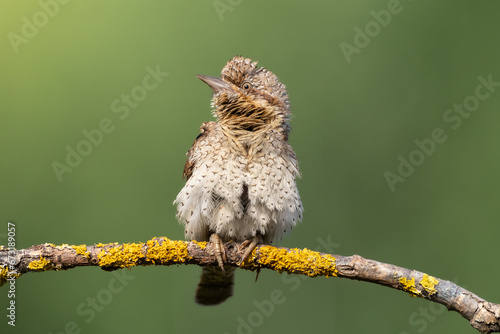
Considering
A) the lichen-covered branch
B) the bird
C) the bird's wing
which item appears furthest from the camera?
the bird's wing

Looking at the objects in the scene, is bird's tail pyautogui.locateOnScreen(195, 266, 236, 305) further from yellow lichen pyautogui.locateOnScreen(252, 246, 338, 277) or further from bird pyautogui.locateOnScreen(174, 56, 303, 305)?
yellow lichen pyautogui.locateOnScreen(252, 246, 338, 277)

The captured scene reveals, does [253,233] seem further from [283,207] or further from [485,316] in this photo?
[485,316]

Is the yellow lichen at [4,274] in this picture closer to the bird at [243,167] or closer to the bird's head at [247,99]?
the bird at [243,167]

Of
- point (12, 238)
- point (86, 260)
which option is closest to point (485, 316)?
point (86, 260)

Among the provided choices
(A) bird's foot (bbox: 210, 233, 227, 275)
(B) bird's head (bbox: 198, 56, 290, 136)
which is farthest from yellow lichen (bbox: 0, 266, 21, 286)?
(B) bird's head (bbox: 198, 56, 290, 136)

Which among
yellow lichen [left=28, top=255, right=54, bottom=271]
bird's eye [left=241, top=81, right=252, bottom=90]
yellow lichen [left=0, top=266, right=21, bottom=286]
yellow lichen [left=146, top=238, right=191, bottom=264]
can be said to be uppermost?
bird's eye [left=241, top=81, right=252, bottom=90]

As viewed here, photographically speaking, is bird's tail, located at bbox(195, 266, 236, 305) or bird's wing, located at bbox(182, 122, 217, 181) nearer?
bird's wing, located at bbox(182, 122, 217, 181)

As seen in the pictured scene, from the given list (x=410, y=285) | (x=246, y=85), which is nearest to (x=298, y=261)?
(x=410, y=285)

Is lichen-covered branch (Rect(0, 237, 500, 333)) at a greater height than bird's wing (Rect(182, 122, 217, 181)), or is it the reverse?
bird's wing (Rect(182, 122, 217, 181))

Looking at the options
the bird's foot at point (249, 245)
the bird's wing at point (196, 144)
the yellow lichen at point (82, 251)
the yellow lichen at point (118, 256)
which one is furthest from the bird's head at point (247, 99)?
the yellow lichen at point (82, 251)
